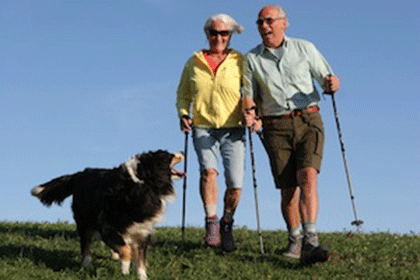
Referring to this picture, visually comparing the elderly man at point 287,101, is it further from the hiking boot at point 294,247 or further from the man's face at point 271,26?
the hiking boot at point 294,247

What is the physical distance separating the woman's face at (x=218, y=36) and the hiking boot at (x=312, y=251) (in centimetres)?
307

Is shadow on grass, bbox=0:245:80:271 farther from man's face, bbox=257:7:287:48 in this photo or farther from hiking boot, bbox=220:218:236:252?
man's face, bbox=257:7:287:48

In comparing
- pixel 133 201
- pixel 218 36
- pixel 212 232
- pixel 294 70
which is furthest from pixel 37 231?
pixel 294 70

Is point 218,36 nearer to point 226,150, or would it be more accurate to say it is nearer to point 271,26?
point 271,26

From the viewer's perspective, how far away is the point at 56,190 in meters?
8.99

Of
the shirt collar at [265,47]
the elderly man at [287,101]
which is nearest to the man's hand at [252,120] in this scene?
the elderly man at [287,101]

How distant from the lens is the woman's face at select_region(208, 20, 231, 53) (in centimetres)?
907

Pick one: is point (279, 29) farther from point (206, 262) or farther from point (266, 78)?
point (206, 262)

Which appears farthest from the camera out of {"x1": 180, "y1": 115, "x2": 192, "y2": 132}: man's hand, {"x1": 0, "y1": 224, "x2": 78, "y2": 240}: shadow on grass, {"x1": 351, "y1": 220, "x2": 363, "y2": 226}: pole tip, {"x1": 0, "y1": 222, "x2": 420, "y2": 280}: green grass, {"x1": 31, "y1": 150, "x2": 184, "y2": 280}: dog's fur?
{"x1": 0, "y1": 224, "x2": 78, "y2": 240}: shadow on grass

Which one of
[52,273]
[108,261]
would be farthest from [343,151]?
[52,273]

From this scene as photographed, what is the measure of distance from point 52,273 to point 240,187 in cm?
292

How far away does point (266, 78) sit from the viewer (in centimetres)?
858

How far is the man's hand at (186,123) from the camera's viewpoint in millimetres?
9242

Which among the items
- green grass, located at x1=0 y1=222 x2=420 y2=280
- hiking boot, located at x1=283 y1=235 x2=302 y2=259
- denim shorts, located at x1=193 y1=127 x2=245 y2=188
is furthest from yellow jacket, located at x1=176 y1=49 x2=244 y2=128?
green grass, located at x1=0 y1=222 x2=420 y2=280
